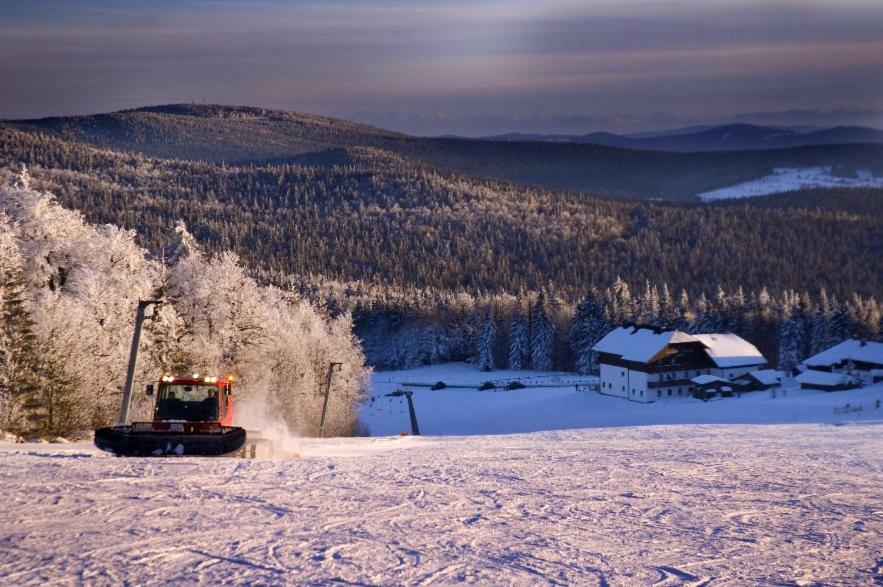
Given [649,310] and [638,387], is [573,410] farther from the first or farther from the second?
[649,310]

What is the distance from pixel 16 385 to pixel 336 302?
105 metres

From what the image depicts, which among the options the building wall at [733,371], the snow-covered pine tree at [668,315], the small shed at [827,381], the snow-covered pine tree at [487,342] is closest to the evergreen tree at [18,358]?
the small shed at [827,381]

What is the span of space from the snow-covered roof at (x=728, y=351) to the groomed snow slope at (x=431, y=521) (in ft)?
199

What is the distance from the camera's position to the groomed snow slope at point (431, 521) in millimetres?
10789

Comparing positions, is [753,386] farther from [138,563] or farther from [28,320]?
[138,563]

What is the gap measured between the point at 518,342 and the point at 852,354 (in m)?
A: 42.6

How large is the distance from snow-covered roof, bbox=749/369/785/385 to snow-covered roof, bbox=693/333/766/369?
2.97 meters

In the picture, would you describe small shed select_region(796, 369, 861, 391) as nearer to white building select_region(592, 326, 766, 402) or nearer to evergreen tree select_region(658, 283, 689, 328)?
white building select_region(592, 326, 766, 402)

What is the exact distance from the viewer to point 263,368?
44.4 m

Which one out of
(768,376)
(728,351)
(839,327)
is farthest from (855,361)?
(839,327)

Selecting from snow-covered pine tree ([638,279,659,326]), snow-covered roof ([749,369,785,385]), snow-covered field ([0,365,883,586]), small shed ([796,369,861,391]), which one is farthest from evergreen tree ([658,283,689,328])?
snow-covered field ([0,365,883,586])

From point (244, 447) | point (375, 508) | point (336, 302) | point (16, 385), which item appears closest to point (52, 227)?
point (16, 385)

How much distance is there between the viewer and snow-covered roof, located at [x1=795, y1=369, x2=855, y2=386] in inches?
2731

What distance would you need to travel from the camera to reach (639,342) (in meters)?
77.0
